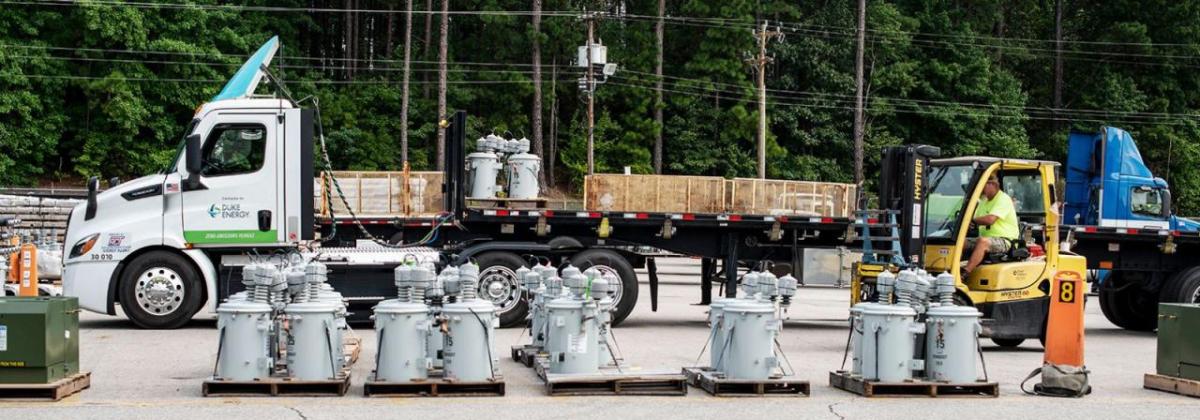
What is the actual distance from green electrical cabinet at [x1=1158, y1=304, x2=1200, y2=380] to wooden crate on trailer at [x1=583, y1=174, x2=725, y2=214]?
725cm

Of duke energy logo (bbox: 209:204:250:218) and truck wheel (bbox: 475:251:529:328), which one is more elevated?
duke energy logo (bbox: 209:204:250:218)

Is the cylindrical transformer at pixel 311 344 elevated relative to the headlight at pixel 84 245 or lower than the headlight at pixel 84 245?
lower

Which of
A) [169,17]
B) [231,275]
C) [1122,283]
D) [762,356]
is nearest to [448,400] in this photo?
[762,356]

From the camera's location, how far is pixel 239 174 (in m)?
17.0

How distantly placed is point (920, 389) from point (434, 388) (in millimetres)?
4213

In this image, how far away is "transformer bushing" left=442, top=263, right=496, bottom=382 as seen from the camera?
11352 millimetres

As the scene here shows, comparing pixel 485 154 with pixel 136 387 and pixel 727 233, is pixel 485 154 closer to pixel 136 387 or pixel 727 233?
pixel 727 233

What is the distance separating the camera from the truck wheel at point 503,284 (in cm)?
1761

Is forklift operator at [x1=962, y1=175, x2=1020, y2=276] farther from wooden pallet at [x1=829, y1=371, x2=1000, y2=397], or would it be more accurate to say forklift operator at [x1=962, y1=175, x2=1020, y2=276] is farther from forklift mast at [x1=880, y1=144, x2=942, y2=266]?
wooden pallet at [x1=829, y1=371, x2=1000, y2=397]

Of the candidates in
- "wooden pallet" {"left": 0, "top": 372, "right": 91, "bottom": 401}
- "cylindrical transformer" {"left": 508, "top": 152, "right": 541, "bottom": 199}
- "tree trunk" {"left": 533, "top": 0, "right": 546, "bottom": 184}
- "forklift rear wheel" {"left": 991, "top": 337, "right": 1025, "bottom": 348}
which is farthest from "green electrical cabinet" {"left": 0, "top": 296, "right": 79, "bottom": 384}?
"tree trunk" {"left": 533, "top": 0, "right": 546, "bottom": 184}

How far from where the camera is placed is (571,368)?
11883mm

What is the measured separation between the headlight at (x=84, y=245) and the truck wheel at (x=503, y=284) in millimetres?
4759

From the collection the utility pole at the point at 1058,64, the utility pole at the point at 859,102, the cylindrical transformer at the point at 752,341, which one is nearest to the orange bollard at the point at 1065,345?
the cylindrical transformer at the point at 752,341

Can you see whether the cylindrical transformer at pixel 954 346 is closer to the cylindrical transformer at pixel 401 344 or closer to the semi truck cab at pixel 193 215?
the cylindrical transformer at pixel 401 344
